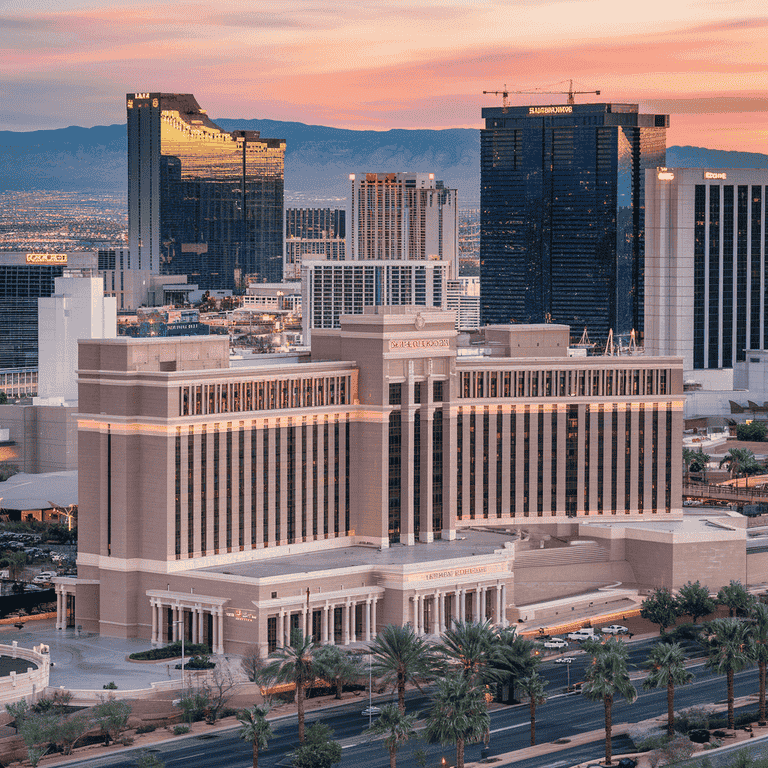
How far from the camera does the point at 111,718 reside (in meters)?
150

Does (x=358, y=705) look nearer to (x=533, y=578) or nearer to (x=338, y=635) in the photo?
(x=338, y=635)

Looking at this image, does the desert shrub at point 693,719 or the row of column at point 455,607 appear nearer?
the desert shrub at point 693,719

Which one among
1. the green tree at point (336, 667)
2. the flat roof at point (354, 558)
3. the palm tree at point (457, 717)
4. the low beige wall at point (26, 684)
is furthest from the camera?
the flat roof at point (354, 558)

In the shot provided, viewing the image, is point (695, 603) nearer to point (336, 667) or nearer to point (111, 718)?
point (336, 667)

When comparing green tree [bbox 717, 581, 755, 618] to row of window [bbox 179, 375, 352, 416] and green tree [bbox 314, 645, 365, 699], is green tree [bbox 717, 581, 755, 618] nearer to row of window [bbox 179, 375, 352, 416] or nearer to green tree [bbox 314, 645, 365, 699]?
green tree [bbox 314, 645, 365, 699]

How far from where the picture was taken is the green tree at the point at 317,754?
139750mm

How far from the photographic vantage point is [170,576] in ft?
587

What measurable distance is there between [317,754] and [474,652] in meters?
18.7

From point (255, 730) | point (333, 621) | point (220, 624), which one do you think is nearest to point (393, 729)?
point (255, 730)

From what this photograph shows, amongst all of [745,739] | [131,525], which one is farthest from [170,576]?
[745,739]

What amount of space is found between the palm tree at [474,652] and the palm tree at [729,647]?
18730 millimetres

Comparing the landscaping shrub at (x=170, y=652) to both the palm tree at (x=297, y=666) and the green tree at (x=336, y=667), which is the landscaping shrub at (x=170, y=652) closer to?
the green tree at (x=336, y=667)

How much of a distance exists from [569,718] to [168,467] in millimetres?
46651

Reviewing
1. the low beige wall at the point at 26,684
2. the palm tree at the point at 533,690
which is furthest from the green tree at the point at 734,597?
the low beige wall at the point at 26,684
